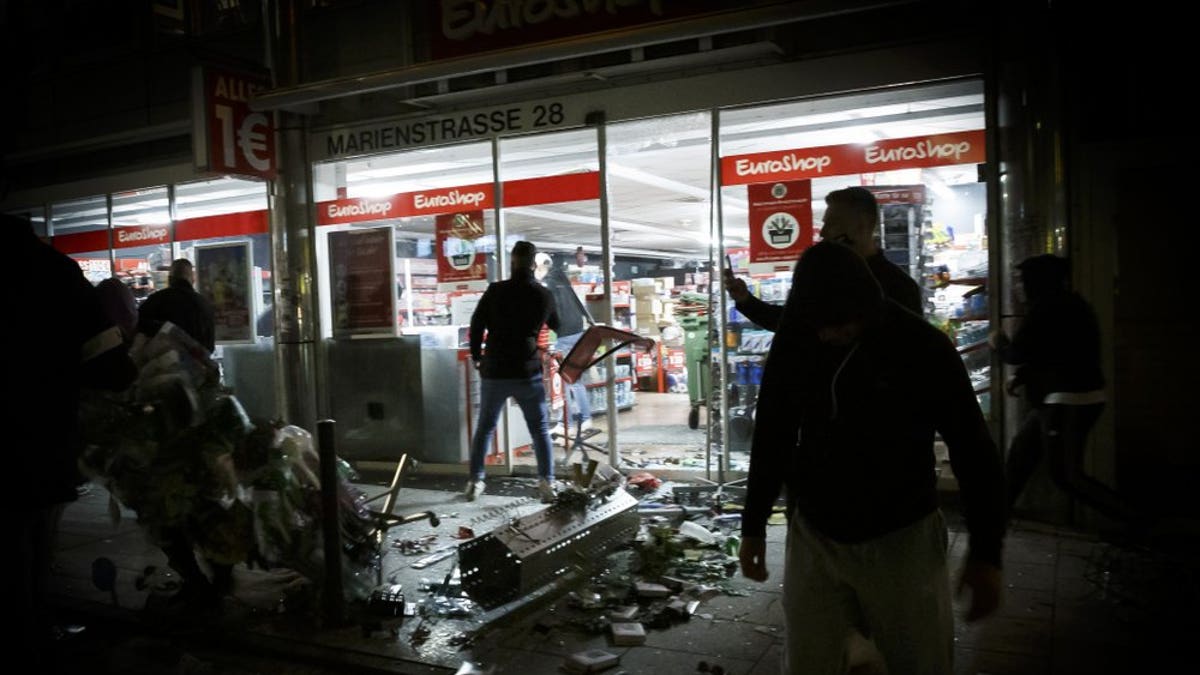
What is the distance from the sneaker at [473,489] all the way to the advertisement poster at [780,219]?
3107 millimetres

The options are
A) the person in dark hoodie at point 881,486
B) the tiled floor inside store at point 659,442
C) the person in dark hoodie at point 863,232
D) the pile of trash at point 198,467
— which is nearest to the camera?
the person in dark hoodie at point 881,486

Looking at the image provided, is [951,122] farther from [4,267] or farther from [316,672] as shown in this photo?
[4,267]

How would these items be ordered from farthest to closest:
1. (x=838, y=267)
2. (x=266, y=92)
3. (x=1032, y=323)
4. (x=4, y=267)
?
(x=266, y=92) → (x=1032, y=323) → (x=4, y=267) → (x=838, y=267)

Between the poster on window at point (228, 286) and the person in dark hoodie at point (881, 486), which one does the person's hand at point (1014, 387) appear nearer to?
the person in dark hoodie at point (881, 486)

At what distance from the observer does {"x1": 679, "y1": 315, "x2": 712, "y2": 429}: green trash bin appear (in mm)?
10289

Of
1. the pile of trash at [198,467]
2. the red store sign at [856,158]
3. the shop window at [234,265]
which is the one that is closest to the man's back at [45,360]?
the pile of trash at [198,467]

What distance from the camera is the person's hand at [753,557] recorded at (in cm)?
271

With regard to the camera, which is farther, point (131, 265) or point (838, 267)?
point (131, 265)

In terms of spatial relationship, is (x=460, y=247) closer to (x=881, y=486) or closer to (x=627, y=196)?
(x=627, y=196)

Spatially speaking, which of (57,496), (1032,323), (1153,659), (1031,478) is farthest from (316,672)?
(1031,478)

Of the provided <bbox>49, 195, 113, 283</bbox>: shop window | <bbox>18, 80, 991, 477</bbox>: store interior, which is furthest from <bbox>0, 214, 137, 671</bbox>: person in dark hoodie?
<bbox>49, 195, 113, 283</bbox>: shop window

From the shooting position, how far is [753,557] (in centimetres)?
271

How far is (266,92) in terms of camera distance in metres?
8.20

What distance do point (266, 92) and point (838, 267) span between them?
723 cm
